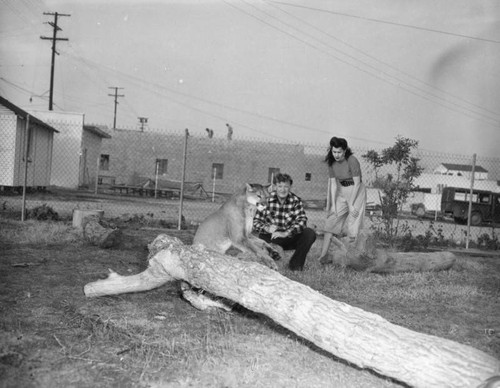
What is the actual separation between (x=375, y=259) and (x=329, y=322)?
167 inches

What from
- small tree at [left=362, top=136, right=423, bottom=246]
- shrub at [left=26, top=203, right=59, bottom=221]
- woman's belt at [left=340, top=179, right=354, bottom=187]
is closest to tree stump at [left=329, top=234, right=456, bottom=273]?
woman's belt at [left=340, top=179, right=354, bottom=187]

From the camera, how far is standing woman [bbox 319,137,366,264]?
7168 millimetres

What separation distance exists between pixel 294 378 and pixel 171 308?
6.52 feet

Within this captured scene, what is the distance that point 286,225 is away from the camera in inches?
269

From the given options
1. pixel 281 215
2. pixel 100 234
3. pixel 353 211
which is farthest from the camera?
pixel 100 234

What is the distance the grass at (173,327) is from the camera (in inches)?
126

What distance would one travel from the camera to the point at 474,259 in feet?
32.0

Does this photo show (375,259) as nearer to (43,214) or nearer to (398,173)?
(398,173)

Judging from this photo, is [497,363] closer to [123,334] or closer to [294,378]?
[294,378]

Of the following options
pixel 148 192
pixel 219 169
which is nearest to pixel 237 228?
pixel 148 192

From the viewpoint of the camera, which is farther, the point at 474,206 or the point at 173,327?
the point at 474,206

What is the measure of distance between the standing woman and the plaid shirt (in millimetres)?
908

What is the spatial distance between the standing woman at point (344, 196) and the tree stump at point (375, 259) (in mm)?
166

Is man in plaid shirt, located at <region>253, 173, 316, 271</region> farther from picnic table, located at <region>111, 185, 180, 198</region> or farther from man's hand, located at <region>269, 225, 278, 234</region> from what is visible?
picnic table, located at <region>111, 185, 180, 198</region>
